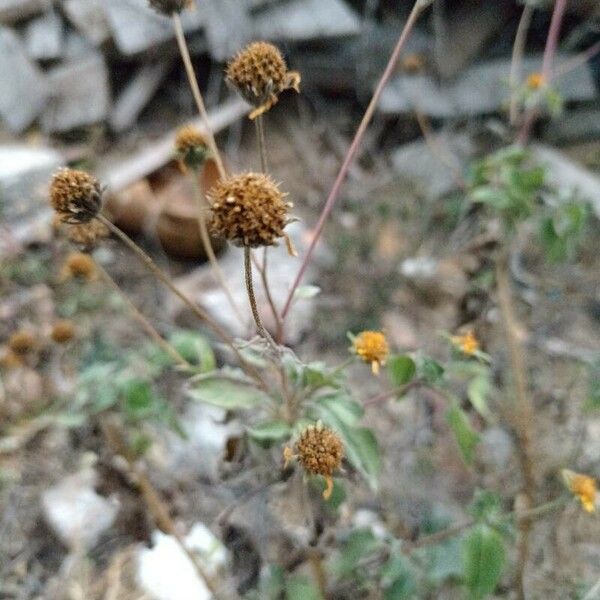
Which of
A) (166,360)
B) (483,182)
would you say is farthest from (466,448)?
(483,182)

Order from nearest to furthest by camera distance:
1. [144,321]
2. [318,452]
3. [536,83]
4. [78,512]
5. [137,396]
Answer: [318,452]
[144,321]
[137,396]
[78,512]
[536,83]

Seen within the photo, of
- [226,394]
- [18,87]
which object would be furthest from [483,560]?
[18,87]

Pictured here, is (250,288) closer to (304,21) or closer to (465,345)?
(465,345)

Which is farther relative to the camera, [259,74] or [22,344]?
[22,344]

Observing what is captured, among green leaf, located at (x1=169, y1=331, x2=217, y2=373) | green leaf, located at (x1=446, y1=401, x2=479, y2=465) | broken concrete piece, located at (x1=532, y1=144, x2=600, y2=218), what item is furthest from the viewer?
broken concrete piece, located at (x1=532, y1=144, x2=600, y2=218)

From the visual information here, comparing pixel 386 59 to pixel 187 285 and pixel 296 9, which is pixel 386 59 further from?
pixel 187 285

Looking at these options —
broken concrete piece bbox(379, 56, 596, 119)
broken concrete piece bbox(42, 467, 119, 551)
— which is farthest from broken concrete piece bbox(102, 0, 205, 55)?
broken concrete piece bbox(42, 467, 119, 551)

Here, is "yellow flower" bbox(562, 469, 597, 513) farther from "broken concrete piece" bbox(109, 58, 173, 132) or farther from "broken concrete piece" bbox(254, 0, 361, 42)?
"broken concrete piece" bbox(109, 58, 173, 132)
